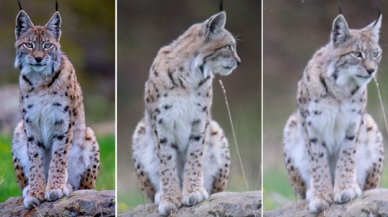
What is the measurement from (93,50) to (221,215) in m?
1.49

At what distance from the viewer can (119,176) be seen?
16.3ft

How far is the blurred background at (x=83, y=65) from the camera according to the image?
4.89 m

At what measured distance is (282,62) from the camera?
505 cm

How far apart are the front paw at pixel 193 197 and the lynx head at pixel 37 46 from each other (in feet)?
4.15

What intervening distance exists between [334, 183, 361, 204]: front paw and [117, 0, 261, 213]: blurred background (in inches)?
23.1

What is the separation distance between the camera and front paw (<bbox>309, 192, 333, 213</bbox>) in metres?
4.81

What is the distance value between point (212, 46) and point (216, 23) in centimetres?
16

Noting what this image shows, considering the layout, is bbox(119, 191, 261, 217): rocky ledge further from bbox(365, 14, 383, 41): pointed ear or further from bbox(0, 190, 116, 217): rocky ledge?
bbox(365, 14, 383, 41): pointed ear

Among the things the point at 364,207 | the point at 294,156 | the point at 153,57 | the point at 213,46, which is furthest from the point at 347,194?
the point at 153,57

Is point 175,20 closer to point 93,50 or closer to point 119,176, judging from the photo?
point 93,50

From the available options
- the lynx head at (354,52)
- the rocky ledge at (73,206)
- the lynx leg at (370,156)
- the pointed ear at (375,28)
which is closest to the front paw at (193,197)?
the rocky ledge at (73,206)

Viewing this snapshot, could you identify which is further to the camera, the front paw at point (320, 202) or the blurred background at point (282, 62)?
the blurred background at point (282, 62)

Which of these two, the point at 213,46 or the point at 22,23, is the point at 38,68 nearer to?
the point at 22,23

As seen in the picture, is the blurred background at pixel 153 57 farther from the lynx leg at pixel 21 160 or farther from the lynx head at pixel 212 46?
the lynx leg at pixel 21 160
